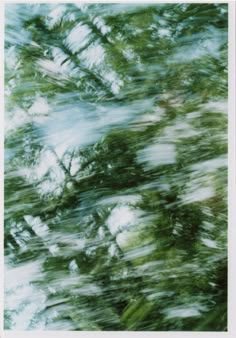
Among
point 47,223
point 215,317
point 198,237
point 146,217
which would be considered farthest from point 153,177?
point 215,317

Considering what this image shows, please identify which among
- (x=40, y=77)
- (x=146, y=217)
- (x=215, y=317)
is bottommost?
(x=215, y=317)

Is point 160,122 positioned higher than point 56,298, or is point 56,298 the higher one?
point 160,122

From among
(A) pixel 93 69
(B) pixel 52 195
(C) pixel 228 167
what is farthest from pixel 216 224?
(A) pixel 93 69

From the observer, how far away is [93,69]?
1.34m

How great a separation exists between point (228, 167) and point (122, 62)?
47cm

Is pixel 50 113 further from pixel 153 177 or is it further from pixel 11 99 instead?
pixel 153 177

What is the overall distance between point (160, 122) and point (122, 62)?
9.0 inches

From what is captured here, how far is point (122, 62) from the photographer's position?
1336 millimetres

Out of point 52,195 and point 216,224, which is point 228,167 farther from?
point 52,195

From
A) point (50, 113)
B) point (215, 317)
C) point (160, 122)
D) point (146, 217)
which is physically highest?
point (50, 113)

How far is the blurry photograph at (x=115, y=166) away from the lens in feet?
4.23

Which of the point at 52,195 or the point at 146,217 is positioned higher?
the point at 52,195

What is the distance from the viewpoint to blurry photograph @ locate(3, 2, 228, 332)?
129 cm

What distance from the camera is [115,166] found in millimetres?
1323
